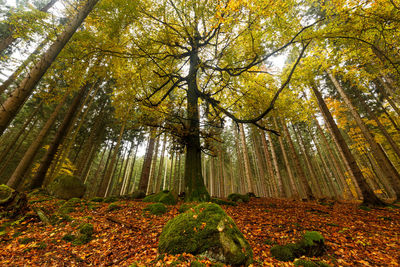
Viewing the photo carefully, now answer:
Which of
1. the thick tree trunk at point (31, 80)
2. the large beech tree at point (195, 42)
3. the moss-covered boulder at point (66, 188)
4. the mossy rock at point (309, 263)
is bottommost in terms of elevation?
the mossy rock at point (309, 263)

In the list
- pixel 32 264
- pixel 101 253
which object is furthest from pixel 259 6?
pixel 32 264

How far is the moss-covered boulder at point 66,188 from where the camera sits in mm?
7884

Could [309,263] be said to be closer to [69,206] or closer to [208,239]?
[208,239]

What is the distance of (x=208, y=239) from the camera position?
2928 millimetres

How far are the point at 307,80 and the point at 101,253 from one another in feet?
34.0

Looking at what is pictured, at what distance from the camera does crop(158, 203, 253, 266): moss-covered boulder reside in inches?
108

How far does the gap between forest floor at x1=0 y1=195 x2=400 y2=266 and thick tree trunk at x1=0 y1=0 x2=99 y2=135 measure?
2767 mm

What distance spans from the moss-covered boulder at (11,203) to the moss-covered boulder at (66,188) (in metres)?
3.11

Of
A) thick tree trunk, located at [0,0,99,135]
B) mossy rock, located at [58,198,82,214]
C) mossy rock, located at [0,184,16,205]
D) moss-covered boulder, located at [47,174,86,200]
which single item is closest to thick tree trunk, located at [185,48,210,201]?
thick tree trunk, located at [0,0,99,135]

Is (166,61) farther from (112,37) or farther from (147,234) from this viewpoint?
(147,234)

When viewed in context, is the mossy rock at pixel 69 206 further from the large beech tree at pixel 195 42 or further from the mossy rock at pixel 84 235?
the large beech tree at pixel 195 42

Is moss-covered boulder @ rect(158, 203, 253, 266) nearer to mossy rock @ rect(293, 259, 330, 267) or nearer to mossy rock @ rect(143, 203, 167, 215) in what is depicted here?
mossy rock @ rect(293, 259, 330, 267)

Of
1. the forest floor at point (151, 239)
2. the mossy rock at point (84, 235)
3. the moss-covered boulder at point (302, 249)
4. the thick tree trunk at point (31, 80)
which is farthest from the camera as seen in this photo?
the mossy rock at point (84, 235)

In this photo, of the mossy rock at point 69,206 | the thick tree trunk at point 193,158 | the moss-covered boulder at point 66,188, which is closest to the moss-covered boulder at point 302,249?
the thick tree trunk at point 193,158
